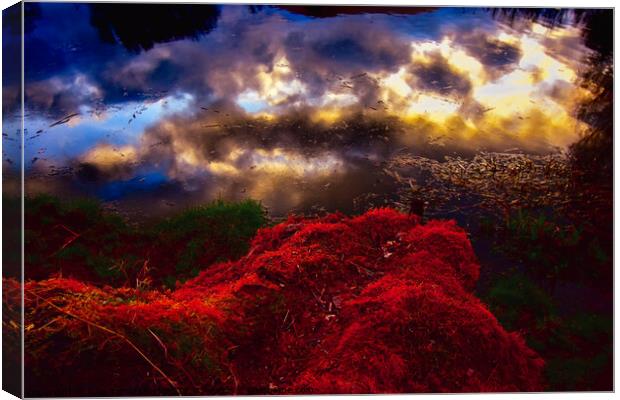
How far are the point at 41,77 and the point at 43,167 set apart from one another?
20.4 inches

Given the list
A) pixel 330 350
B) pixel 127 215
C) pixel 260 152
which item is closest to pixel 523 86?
pixel 260 152

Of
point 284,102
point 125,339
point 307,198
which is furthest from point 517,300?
point 125,339

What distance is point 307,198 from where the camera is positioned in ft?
14.8

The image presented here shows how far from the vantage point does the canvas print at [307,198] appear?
4293 millimetres

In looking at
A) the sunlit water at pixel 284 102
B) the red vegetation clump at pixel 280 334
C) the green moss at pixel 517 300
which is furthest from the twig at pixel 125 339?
the green moss at pixel 517 300

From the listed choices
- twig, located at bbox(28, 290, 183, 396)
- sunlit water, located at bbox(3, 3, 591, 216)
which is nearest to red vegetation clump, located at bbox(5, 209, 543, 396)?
twig, located at bbox(28, 290, 183, 396)

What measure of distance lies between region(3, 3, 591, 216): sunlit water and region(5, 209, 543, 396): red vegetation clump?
479mm

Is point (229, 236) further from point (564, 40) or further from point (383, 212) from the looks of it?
point (564, 40)

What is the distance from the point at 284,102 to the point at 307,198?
23.0 inches

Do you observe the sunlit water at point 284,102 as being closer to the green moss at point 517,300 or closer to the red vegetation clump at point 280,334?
the red vegetation clump at point 280,334

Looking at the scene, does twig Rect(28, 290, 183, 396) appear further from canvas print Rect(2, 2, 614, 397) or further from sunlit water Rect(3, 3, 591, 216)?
sunlit water Rect(3, 3, 591, 216)

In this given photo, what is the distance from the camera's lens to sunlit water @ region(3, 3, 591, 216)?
4.39 metres

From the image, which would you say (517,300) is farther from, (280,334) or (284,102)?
(284,102)

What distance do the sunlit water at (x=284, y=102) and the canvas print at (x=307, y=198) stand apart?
0.04 feet
